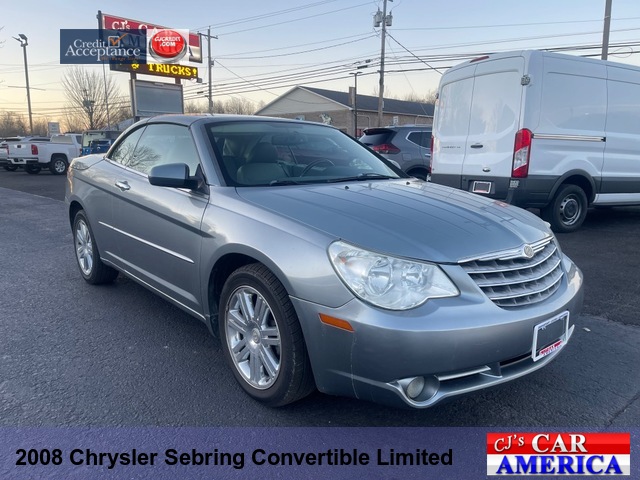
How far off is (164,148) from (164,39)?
27176 millimetres

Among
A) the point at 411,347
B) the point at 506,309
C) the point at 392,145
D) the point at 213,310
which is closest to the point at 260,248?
the point at 213,310

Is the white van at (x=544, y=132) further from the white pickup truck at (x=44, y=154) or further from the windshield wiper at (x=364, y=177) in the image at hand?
the white pickup truck at (x=44, y=154)

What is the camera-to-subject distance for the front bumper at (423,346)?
1961 mm

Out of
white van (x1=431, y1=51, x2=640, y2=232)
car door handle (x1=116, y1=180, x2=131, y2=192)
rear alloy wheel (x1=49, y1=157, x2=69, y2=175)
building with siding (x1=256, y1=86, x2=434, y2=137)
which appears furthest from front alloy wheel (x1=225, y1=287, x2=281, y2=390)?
building with siding (x1=256, y1=86, x2=434, y2=137)

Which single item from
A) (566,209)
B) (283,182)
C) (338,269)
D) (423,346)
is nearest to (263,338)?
(338,269)

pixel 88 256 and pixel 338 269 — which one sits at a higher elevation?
pixel 338 269

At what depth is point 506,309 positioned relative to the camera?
2.14 metres

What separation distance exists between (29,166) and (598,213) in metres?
20.8

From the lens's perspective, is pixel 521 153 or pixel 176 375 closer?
pixel 176 375

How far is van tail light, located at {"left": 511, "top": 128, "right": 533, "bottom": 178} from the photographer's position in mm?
6098

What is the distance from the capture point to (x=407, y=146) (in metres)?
9.44

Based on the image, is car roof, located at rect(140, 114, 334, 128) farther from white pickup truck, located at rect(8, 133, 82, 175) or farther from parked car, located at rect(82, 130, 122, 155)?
white pickup truck, located at rect(8, 133, 82, 175)

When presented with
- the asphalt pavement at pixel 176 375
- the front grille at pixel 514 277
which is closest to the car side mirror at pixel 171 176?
the asphalt pavement at pixel 176 375

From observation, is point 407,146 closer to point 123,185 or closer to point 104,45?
point 123,185
